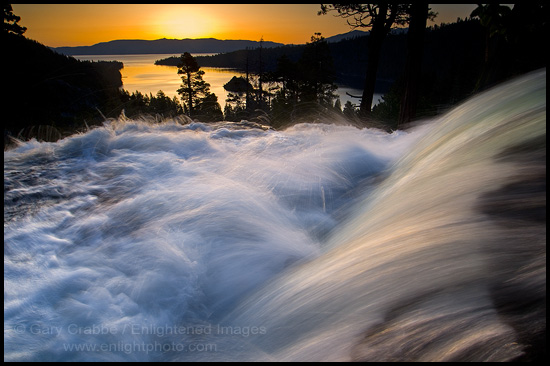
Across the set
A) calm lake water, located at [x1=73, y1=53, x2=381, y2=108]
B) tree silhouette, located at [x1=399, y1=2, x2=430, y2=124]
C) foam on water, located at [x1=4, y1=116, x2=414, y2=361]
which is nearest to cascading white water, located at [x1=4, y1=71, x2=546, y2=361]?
foam on water, located at [x1=4, y1=116, x2=414, y2=361]

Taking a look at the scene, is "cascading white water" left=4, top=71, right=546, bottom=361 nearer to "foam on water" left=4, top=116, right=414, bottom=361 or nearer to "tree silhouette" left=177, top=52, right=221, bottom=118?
"foam on water" left=4, top=116, right=414, bottom=361

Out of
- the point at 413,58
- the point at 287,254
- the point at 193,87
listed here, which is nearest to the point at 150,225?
the point at 287,254

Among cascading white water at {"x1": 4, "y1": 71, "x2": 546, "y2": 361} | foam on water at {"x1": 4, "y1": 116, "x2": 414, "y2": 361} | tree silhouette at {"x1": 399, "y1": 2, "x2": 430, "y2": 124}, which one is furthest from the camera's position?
tree silhouette at {"x1": 399, "y1": 2, "x2": 430, "y2": 124}

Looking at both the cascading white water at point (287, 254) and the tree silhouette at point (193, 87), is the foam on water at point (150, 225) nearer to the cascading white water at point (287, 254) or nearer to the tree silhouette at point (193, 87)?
the cascading white water at point (287, 254)

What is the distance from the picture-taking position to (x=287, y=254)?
2.55m

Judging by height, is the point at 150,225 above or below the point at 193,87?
below

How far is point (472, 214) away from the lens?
186 cm

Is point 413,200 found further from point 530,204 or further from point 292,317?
point 292,317

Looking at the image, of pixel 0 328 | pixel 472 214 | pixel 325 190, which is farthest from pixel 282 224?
pixel 0 328

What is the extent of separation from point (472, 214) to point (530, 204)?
0.30 meters

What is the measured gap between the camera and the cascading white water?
1401mm

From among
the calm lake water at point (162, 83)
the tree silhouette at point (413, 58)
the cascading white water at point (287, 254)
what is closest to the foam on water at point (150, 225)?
the cascading white water at point (287, 254)

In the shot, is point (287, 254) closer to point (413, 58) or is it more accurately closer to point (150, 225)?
point (150, 225)

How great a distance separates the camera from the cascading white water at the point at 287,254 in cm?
140
